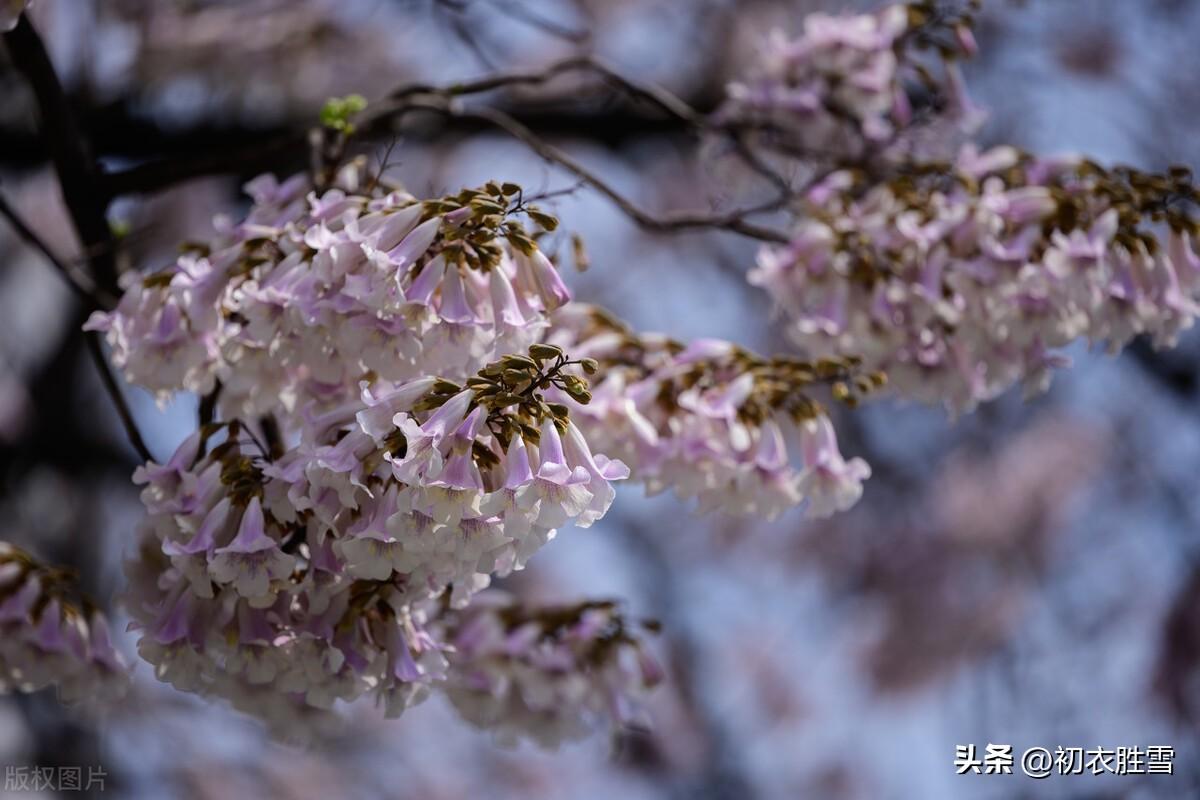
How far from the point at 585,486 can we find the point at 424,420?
0.26 meters

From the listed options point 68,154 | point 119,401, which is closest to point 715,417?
point 119,401

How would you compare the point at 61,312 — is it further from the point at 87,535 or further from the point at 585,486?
the point at 585,486

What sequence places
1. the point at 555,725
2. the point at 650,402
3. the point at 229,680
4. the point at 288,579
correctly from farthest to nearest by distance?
the point at 555,725, the point at 650,402, the point at 229,680, the point at 288,579

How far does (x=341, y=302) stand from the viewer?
6.21 ft

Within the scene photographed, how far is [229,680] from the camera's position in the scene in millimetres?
2137

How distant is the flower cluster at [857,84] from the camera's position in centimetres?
346

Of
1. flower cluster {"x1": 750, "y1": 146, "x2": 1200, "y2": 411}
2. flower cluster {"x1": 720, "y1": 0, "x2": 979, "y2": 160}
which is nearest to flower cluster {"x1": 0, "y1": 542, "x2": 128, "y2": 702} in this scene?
flower cluster {"x1": 750, "y1": 146, "x2": 1200, "y2": 411}

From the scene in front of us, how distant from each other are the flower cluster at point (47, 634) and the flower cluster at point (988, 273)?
63.8 inches

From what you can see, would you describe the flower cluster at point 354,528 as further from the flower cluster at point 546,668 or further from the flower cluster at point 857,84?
the flower cluster at point 857,84

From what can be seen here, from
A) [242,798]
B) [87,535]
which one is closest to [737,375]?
[87,535]

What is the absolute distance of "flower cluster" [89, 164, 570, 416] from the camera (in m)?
1.90

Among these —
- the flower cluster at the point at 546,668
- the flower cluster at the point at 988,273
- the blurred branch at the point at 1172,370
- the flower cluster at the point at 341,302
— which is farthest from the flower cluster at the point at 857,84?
the blurred branch at the point at 1172,370

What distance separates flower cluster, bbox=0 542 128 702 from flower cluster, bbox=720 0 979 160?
2.20 meters

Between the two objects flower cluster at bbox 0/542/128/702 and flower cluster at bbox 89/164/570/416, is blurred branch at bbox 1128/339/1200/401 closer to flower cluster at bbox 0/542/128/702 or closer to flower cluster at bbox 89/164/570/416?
flower cluster at bbox 89/164/570/416
